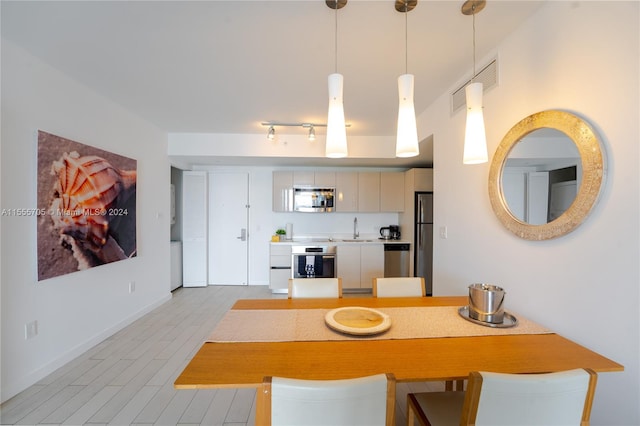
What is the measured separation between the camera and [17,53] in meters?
1.84

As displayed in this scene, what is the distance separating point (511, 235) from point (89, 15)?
3.06 metres

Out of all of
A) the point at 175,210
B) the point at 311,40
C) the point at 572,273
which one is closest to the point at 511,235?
the point at 572,273

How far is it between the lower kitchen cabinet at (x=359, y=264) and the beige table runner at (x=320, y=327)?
2.68m

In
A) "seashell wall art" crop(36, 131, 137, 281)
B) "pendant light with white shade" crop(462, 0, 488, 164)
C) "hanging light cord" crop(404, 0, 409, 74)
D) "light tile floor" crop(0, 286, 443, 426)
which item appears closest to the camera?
"pendant light with white shade" crop(462, 0, 488, 164)

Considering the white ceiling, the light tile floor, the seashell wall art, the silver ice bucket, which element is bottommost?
the light tile floor

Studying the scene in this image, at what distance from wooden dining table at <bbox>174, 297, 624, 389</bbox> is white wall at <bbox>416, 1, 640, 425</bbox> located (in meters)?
0.21

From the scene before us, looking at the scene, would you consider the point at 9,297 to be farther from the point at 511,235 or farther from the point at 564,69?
the point at 564,69

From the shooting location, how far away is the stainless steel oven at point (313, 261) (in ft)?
13.9

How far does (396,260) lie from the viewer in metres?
4.32

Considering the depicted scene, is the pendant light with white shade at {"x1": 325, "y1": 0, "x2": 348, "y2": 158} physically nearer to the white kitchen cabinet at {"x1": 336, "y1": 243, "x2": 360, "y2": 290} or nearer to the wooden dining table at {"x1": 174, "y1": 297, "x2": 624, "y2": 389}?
the wooden dining table at {"x1": 174, "y1": 297, "x2": 624, "y2": 389}

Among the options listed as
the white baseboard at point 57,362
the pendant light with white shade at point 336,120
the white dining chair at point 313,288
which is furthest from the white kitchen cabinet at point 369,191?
the white baseboard at point 57,362

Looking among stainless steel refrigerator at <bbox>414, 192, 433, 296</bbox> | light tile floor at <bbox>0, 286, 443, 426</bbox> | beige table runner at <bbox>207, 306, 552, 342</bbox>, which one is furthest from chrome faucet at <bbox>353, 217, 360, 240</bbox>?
beige table runner at <bbox>207, 306, 552, 342</bbox>

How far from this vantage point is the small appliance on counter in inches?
182

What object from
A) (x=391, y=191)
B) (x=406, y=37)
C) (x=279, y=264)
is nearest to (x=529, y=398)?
(x=406, y=37)
